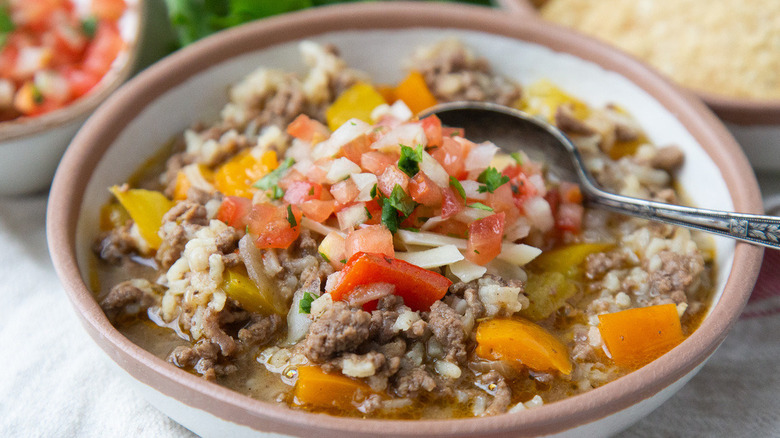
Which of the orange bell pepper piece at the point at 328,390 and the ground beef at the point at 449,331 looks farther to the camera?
the ground beef at the point at 449,331

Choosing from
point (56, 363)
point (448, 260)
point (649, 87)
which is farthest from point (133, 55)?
point (649, 87)

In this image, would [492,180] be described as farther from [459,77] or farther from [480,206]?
[459,77]

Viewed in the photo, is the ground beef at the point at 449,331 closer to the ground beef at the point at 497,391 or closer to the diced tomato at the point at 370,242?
the ground beef at the point at 497,391

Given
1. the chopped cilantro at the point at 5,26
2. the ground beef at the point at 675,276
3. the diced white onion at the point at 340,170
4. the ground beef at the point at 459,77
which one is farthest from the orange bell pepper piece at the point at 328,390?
the chopped cilantro at the point at 5,26

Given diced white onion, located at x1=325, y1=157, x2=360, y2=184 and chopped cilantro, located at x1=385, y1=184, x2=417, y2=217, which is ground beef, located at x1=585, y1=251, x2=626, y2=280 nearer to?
chopped cilantro, located at x1=385, y1=184, x2=417, y2=217

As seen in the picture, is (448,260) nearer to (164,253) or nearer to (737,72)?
(164,253)

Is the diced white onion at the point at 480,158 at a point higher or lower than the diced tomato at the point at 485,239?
higher

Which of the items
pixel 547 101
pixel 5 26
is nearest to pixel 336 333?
pixel 547 101
